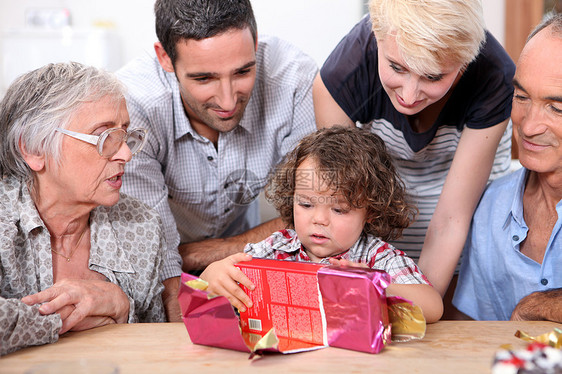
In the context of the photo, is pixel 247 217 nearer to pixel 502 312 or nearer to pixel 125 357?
pixel 502 312

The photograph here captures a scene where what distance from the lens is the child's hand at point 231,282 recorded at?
1275 millimetres

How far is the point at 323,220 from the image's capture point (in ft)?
4.96

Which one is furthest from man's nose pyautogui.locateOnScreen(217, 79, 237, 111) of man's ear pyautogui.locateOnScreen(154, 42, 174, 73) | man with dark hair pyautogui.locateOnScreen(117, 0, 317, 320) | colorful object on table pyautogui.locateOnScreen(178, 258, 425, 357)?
colorful object on table pyautogui.locateOnScreen(178, 258, 425, 357)

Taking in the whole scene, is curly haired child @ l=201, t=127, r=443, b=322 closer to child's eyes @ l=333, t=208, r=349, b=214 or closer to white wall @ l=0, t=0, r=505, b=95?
child's eyes @ l=333, t=208, r=349, b=214

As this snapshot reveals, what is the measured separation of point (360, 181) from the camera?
156 cm

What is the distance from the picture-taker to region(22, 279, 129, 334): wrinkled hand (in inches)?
52.7

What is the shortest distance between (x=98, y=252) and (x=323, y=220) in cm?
62

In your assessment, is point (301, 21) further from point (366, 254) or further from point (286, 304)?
point (286, 304)

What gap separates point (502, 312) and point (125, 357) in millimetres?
1117

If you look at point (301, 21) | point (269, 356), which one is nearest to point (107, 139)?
point (269, 356)

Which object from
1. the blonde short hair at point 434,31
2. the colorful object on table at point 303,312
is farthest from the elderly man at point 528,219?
the colorful object on table at point 303,312

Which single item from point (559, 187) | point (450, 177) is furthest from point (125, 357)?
point (559, 187)

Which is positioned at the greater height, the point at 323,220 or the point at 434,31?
the point at 434,31

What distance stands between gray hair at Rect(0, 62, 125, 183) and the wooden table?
0.50m
